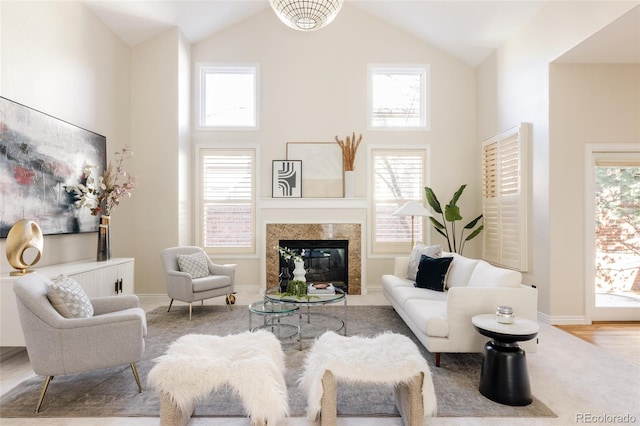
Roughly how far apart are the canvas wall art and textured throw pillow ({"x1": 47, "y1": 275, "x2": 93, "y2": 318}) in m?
1.13

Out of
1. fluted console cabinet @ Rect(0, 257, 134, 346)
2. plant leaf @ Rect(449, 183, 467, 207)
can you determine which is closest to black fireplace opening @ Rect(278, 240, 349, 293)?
plant leaf @ Rect(449, 183, 467, 207)

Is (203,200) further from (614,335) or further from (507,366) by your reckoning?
(614,335)

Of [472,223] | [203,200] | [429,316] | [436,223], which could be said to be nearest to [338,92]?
[436,223]

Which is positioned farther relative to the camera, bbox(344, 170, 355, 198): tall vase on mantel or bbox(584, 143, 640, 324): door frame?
bbox(344, 170, 355, 198): tall vase on mantel

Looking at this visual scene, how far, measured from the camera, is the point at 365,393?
259cm

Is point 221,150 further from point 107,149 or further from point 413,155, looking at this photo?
point 413,155

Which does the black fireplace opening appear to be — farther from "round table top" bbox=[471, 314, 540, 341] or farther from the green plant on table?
"round table top" bbox=[471, 314, 540, 341]

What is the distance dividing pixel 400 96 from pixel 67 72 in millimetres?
4815

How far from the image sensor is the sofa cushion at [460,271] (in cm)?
377

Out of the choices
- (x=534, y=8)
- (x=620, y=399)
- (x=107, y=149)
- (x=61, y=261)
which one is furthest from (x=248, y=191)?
(x=620, y=399)

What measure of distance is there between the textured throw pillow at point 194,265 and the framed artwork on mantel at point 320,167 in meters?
2.05

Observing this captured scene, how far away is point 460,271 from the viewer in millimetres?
3904

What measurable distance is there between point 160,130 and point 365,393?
4794 millimetres

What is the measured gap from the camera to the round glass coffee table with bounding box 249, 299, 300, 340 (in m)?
3.32
